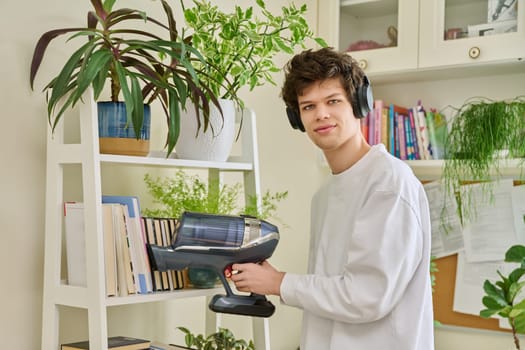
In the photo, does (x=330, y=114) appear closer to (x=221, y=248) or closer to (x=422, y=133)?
(x=221, y=248)

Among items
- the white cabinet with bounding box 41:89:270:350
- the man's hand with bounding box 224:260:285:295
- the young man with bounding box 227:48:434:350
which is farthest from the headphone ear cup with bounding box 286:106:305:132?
the man's hand with bounding box 224:260:285:295

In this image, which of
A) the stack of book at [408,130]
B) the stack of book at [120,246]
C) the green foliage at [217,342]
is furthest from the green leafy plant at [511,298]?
the stack of book at [120,246]

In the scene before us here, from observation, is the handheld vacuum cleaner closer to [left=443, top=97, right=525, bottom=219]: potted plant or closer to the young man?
the young man

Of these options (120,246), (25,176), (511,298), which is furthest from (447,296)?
(25,176)

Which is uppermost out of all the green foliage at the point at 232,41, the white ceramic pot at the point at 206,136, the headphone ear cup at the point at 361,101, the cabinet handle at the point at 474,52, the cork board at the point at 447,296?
the cabinet handle at the point at 474,52

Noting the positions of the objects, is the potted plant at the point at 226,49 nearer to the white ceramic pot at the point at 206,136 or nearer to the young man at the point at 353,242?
the white ceramic pot at the point at 206,136

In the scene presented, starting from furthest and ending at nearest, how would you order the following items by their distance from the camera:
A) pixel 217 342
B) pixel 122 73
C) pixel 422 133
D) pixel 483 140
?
pixel 422 133 < pixel 483 140 < pixel 217 342 < pixel 122 73

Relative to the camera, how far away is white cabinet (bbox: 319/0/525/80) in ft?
8.27

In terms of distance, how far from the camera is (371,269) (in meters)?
1.50

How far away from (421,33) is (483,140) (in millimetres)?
507

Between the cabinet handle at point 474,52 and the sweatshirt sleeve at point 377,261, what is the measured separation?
1.22m

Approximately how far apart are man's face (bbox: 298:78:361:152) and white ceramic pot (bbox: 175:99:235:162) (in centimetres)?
34

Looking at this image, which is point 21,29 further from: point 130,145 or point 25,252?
point 25,252

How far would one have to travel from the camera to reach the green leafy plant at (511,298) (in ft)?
7.86
